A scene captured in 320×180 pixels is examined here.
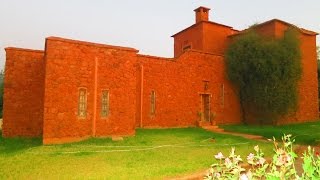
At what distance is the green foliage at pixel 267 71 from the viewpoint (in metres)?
19.4

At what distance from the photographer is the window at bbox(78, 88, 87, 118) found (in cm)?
1319

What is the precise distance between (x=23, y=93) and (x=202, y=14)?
1493 centimetres

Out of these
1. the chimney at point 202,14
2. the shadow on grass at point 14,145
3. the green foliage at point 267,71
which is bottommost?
the shadow on grass at point 14,145

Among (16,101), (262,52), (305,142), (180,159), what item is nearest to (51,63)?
(16,101)

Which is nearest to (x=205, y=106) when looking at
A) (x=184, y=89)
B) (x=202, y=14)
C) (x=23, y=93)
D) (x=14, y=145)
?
(x=184, y=89)

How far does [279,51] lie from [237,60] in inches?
110

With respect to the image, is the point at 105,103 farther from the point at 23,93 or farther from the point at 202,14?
the point at 202,14

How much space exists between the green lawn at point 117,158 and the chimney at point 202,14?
42.3 ft

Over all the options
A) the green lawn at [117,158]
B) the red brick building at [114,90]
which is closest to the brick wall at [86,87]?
the red brick building at [114,90]

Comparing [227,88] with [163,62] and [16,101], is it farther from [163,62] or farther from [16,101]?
[16,101]

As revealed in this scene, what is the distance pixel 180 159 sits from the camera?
29.6ft

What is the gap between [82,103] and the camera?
13289mm

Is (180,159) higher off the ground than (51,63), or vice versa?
(51,63)

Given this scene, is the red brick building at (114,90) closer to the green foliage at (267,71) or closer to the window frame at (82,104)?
the window frame at (82,104)
